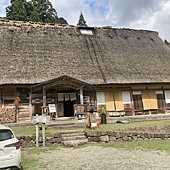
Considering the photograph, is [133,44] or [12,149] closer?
[12,149]

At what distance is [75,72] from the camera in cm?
1658

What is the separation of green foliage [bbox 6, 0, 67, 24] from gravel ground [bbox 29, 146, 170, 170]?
31505 millimetres

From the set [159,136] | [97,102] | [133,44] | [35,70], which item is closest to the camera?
[159,136]

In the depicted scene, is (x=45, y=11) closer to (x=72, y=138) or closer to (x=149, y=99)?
(x=149, y=99)

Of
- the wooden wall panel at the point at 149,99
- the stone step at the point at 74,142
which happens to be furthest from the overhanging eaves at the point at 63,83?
the wooden wall panel at the point at 149,99

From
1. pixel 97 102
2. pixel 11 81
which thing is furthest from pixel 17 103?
pixel 97 102

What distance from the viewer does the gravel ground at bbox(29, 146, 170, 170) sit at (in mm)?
6215

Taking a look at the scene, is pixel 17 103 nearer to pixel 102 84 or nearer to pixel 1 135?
pixel 102 84

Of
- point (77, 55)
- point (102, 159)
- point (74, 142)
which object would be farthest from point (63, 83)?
point (102, 159)

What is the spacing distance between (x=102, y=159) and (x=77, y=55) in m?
12.6

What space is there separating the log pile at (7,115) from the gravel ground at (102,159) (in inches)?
282

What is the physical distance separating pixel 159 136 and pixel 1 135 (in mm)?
8144

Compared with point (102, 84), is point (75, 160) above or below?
below

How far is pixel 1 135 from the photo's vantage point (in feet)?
17.7
